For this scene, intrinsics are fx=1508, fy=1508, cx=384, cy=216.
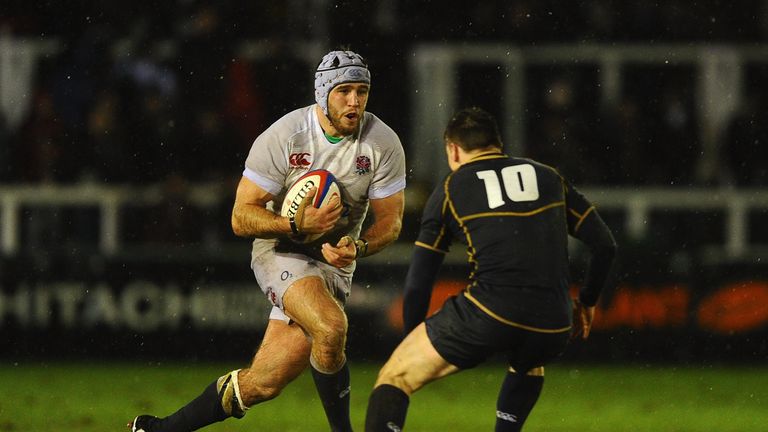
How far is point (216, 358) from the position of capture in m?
13.7

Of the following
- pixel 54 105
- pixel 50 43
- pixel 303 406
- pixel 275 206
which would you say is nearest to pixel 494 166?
pixel 275 206

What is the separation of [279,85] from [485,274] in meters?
8.67

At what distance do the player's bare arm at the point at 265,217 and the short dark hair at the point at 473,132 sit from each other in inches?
34.0

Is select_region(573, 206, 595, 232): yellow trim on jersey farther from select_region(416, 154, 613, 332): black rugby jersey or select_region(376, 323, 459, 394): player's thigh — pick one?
select_region(376, 323, 459, 394): player's thigh

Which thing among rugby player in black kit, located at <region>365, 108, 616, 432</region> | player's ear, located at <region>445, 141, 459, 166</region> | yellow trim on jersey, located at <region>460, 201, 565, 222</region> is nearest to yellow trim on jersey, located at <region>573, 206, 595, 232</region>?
rugby player in black kit, located at <region>365, 108, 616, 432</region>

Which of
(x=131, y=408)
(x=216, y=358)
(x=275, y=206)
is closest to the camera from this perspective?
(x=275, y=206)

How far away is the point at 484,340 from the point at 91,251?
7.63 meters

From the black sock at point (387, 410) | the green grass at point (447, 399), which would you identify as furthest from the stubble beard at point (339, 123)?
the green grass at point (447, 399)

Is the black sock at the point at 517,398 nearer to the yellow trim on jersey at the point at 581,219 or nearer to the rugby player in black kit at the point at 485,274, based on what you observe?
the rugby player in black kit at the point at 485,274

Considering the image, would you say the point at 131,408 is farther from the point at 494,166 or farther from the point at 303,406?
the point at 494,166

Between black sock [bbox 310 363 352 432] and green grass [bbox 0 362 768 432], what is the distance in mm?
1351

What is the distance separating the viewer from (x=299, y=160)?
7.96 meters

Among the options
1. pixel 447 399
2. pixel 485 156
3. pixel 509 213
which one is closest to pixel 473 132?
pixel 485 156

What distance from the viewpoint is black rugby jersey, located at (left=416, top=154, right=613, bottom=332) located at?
688cm
